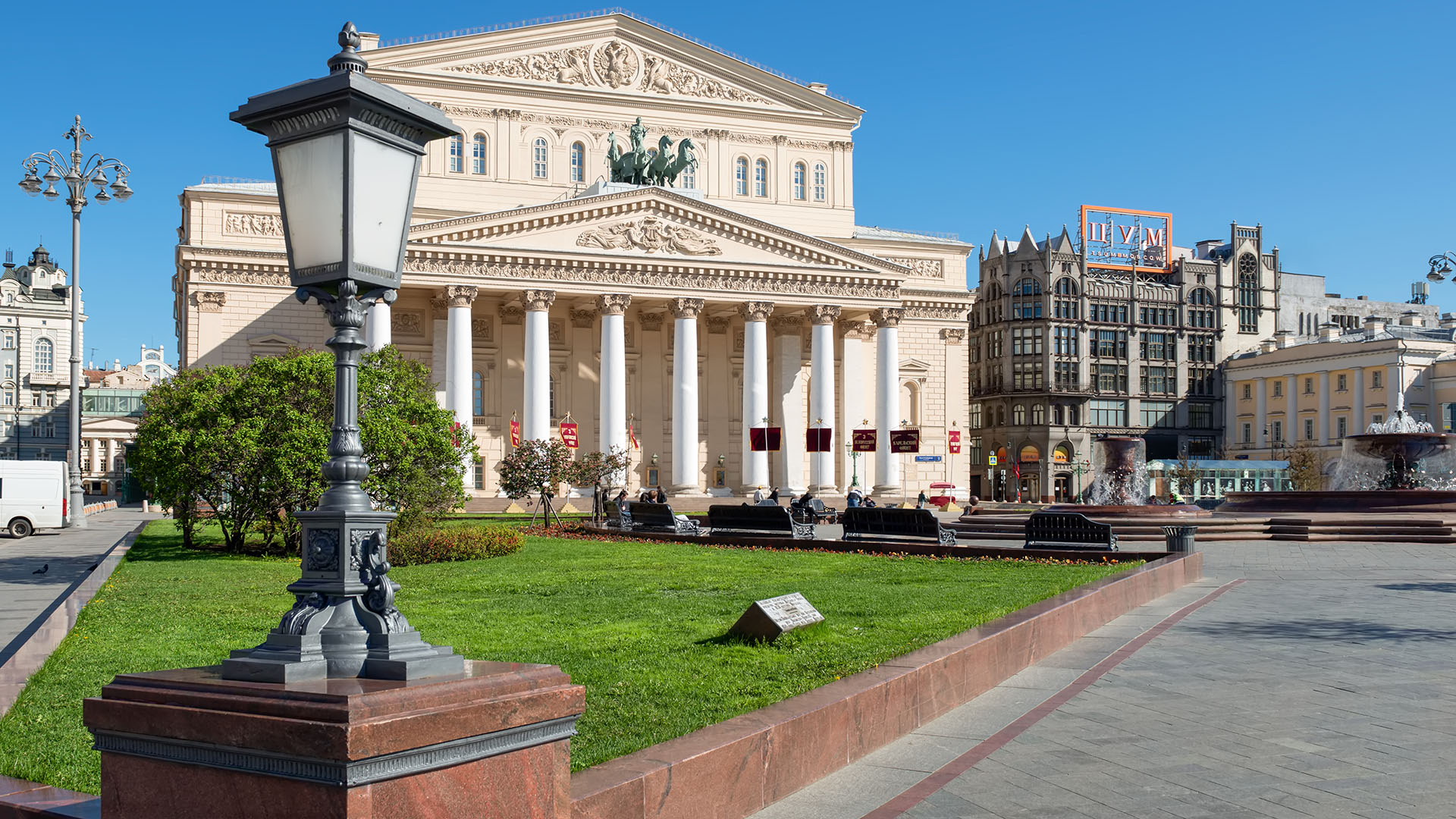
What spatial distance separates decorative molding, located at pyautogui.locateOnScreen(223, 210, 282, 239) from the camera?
60.2 meters

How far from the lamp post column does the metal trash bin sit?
132ft

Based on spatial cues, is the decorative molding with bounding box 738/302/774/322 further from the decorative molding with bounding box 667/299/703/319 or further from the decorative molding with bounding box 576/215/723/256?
the decorative molding with bounding box 576/215/723/256

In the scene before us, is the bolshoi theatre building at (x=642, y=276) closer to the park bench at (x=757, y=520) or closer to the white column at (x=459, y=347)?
the white column at (x=459, y=347)

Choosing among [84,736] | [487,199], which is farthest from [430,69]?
[84,736]

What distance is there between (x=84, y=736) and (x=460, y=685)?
4.67 m

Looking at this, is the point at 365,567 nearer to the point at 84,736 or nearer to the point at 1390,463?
the point at 84,736

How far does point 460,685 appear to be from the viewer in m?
4.48

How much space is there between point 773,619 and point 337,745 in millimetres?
7349

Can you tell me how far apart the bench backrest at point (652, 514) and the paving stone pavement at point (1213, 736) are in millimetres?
20676

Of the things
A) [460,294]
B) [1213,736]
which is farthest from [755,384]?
[1213,736]

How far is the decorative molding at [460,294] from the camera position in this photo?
58.0 m

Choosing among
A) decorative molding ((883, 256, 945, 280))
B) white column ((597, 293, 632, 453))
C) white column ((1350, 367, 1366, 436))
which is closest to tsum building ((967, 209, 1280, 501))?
white column ((1350, 367, 1366, 436))

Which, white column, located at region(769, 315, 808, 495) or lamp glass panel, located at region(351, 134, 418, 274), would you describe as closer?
lamp glass panel, located at region(351, 134, 418, 274)

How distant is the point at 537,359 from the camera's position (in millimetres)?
59438
